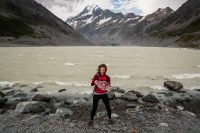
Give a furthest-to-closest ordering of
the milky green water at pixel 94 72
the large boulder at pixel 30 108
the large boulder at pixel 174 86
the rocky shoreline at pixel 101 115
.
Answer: the milky green water at pixel 94 72
the large boulder at pixel 174 86
the large boulder at pixel 30 108
the rocky shoreline at pixel 101 115

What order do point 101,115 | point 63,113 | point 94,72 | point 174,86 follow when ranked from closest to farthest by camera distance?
point 101,115 < point 63,113 < point 174,86 < point 94,72

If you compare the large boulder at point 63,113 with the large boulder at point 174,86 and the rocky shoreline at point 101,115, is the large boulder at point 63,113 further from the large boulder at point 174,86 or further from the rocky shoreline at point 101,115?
the large boulder at point 174,86

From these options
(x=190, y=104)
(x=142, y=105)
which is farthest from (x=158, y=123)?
(x=190, y=104)

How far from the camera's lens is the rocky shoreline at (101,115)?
408 inches

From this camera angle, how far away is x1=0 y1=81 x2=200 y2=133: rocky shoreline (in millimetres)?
10359

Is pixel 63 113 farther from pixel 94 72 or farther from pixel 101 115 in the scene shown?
pixel 94 72

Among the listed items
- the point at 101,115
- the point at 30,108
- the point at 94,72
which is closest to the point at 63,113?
the point at 30,108

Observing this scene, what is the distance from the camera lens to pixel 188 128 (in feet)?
34.3

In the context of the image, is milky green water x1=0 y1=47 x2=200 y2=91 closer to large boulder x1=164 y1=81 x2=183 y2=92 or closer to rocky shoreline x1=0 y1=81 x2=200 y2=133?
large boulder x1=164 y1=81 x2=183 y2=92

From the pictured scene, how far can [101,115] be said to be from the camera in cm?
1223

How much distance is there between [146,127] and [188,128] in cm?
207

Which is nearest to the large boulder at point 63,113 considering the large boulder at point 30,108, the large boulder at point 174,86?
the large boulder at point 30,108

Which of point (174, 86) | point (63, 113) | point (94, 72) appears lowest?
point (63, 113)

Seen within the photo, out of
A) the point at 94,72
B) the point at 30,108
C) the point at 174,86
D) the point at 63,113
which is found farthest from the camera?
the point at 94,72
